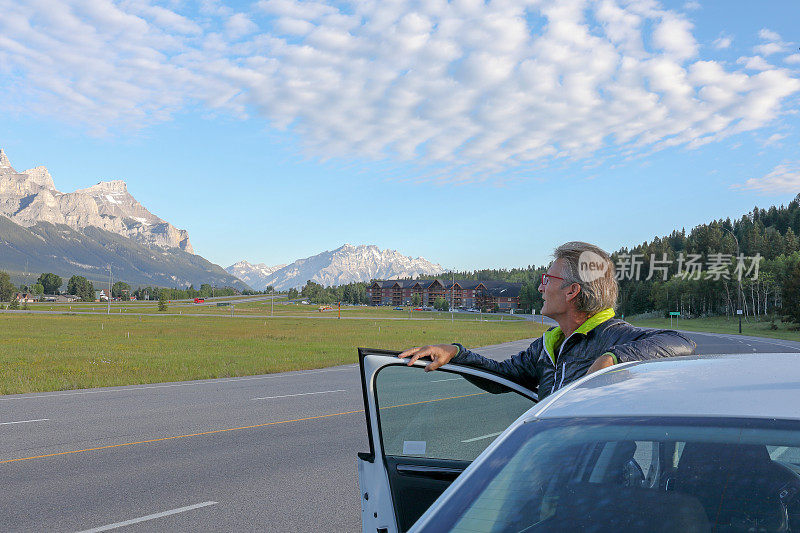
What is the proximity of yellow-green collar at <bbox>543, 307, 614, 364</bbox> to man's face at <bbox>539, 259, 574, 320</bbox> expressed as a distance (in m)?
0.10

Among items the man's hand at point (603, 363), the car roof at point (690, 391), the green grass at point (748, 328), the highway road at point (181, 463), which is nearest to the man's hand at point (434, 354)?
the man's hand at point (603, 363)

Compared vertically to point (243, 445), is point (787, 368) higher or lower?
higher

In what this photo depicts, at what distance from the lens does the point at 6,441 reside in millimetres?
8875

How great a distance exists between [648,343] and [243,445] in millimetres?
6932

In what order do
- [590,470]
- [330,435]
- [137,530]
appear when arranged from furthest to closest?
[330,435]
[137,530]
[590,470]

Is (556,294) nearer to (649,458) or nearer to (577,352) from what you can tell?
(577,352)

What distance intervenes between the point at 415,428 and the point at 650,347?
3.96ft

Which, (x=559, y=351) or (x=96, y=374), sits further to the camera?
(x=96, y=374)

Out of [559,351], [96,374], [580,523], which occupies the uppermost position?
[559,351]

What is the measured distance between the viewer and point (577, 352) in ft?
10.5

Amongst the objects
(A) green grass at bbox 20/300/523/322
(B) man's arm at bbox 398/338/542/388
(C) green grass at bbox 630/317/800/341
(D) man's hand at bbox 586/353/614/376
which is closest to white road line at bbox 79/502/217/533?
(B) man's arm at bbox 398/338/542/388

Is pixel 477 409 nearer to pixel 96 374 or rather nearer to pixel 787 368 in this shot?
pixel 787 368

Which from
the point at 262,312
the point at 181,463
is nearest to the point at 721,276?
the point at 262,312

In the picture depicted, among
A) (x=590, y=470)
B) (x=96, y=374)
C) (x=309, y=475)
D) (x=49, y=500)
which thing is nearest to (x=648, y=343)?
(x=590, y=470)
